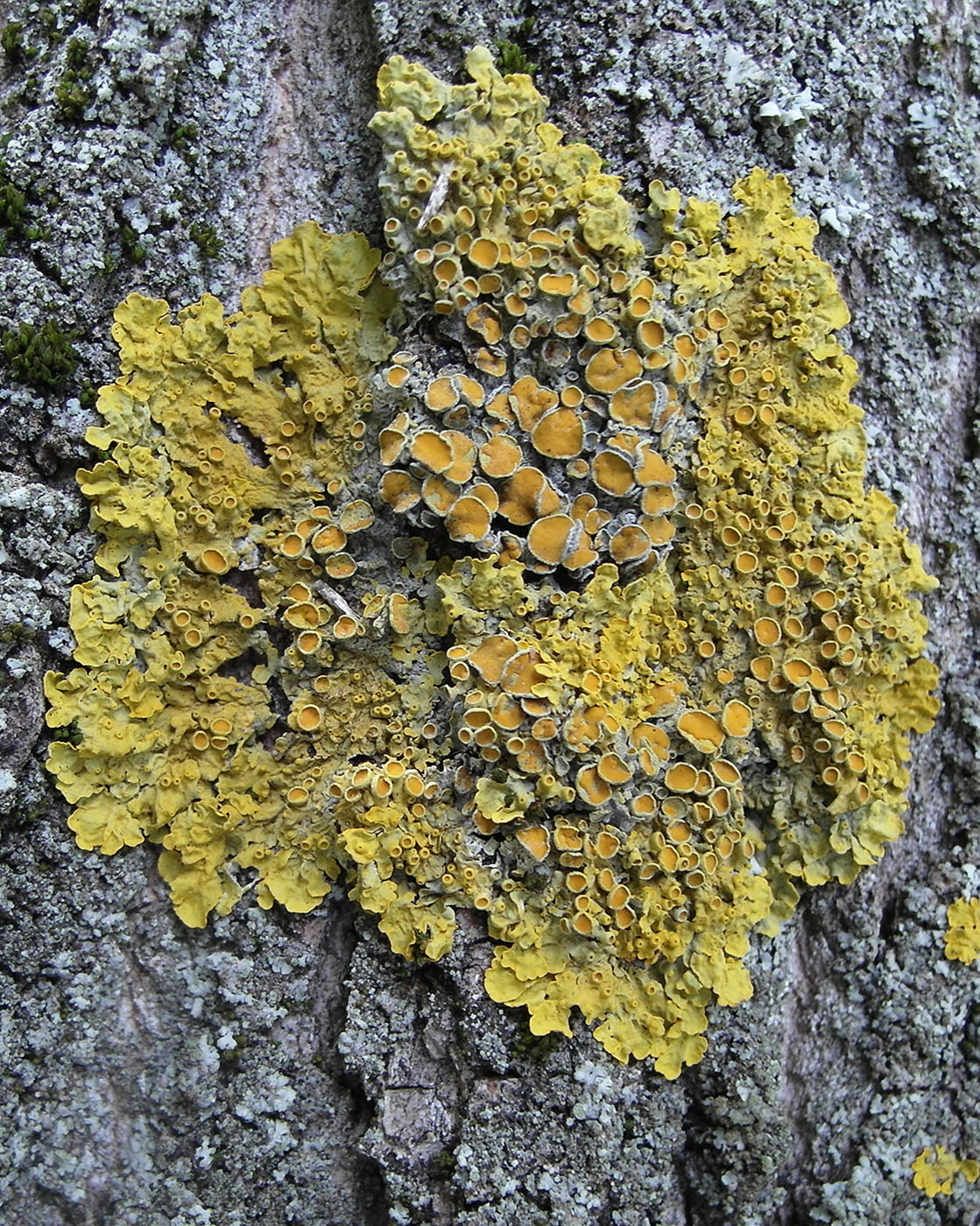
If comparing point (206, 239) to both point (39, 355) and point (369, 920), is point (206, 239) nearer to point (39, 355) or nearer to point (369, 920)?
point (39, 355)

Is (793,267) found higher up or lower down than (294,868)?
higher up

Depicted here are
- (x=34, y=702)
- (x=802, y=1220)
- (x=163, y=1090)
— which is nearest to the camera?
(x=34, y=702)

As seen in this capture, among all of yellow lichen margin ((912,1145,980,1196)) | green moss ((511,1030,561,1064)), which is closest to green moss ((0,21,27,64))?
green moss ((511,1030,561,1064))

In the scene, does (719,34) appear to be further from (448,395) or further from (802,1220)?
(802,1220)

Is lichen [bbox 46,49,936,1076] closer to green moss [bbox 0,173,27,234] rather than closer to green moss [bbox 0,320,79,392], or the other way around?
green moss [bbox 0,320,79,392]

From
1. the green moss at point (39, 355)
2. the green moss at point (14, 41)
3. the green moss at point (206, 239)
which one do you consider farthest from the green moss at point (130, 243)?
the green moss at point (14, 41)

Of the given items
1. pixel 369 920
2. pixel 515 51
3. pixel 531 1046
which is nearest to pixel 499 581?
pixel 369 920

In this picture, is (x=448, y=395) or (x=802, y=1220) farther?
(x=802, y=1220)

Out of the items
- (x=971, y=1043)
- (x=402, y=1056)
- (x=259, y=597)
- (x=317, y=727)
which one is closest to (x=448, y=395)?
(x=259, y=597)
